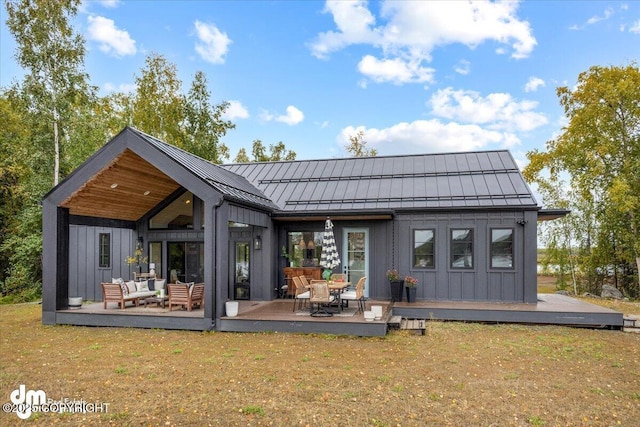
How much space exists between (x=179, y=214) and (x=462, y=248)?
7.78m

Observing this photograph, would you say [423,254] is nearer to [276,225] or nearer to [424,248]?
[424,248]

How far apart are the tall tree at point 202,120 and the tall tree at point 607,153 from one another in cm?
1655

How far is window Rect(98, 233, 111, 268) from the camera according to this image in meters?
12.6

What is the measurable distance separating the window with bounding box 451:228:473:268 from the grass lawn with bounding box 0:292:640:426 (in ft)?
7.69

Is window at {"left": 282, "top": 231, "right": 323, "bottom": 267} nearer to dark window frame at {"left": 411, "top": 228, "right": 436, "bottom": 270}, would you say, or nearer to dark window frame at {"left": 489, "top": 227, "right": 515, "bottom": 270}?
dark window frame at {"left": 411, "top": 228, "right": 436, "bottom": 270}

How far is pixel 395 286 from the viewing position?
10.2 m

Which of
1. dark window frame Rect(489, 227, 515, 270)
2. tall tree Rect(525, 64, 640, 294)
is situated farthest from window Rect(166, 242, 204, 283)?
tall tree Rect(525, 64, 640, 294)

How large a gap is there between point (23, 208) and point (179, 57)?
1115cm

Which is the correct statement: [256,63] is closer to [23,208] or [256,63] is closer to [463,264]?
[23,208]

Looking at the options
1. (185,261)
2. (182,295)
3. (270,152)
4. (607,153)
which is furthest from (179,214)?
(270,152)

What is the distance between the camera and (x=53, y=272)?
29.8 ft

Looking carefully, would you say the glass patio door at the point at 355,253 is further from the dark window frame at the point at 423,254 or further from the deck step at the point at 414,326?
the deck step at the point at 414,326

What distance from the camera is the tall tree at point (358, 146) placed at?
26.9 metres

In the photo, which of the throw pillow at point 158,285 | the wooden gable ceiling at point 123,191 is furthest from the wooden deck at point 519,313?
the wooden gable ceiling at point 123,191
